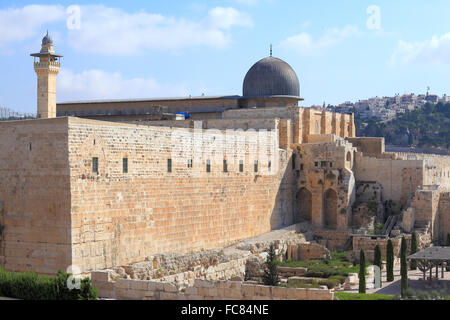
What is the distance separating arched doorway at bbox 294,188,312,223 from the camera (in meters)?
33.6

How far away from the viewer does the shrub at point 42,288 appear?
16172 millimetres

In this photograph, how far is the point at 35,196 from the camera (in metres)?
19.1

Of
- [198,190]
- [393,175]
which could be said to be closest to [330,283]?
[198,190]

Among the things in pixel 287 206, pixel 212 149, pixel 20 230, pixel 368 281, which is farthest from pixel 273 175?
pixel 20 230

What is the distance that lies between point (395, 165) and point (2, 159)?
20.7 metres

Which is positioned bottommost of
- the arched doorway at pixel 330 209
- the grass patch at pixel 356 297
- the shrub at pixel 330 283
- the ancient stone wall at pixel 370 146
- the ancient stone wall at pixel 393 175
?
the shrub at pixel 330 283

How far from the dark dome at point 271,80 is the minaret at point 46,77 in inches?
417

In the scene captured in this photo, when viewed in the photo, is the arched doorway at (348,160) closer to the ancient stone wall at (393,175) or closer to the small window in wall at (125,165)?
the ancient stone wall at (393,175)

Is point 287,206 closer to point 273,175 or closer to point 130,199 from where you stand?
point 273,175

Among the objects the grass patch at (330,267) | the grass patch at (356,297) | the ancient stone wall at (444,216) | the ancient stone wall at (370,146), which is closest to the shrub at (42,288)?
the grass patch at (356,297)

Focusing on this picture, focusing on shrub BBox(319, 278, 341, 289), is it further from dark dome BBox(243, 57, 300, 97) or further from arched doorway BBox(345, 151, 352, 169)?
dark dome BBox(243, 57, 300, 97)

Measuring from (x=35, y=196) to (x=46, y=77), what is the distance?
46.4ft

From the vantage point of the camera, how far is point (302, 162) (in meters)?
33.2

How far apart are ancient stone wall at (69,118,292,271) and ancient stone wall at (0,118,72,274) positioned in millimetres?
341
